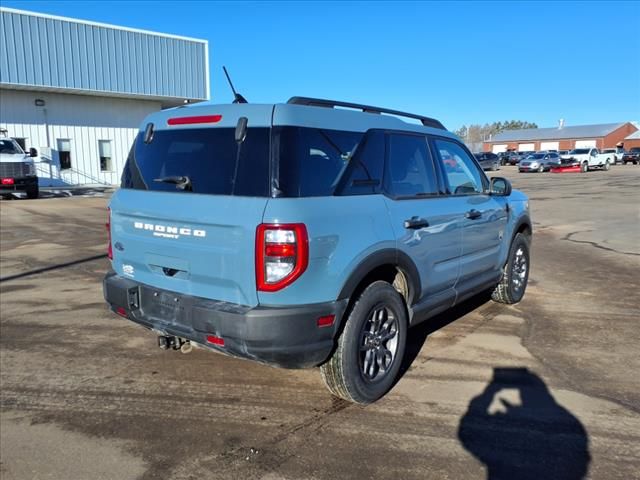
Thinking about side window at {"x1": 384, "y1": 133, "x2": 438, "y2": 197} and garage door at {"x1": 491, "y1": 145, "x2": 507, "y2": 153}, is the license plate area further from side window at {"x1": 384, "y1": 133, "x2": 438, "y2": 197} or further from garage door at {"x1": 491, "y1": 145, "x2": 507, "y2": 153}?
garage door at {"x1": 491, "y1": 145, "x2": 507, "y2": 153}

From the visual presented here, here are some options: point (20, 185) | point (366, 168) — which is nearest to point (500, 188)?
point (366, 168)

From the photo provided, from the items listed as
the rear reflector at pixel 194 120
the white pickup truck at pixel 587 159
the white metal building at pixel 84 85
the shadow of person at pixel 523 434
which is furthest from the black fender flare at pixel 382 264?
the white pickup truck at pixel 587 159

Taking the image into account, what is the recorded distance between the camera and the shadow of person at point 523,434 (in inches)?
118

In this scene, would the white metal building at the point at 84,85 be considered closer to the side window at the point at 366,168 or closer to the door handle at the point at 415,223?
the side window at the point at 366,168

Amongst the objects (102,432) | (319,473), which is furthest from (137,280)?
(319,473)

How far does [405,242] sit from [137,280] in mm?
1954

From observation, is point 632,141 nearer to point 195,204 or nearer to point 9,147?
point 9,147

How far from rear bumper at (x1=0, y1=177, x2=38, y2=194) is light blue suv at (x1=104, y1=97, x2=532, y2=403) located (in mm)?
19333

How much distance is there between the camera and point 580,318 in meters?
5.75

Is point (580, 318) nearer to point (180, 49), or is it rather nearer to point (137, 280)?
point (137, 280)

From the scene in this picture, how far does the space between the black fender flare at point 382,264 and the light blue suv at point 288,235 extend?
0.4 inches

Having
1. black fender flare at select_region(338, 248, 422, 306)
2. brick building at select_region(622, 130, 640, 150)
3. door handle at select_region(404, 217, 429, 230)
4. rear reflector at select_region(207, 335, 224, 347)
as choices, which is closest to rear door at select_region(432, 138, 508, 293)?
door handle at select_region(404, 217, 429, 230)

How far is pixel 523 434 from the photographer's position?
3.36m

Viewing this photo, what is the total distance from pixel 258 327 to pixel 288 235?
57 centimetres
